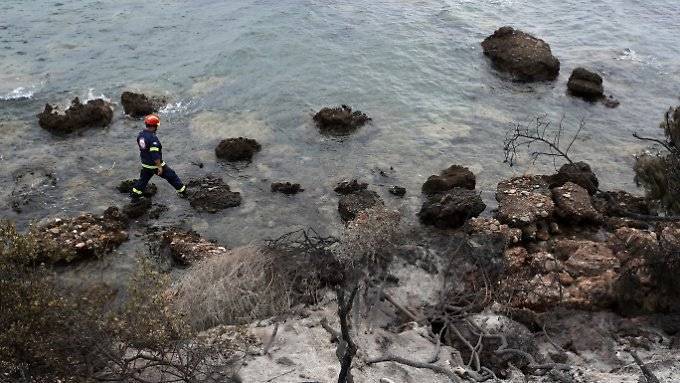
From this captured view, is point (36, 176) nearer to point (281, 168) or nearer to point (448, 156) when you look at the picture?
point (281, 168)

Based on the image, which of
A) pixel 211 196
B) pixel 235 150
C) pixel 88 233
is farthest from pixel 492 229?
pixel 88 233

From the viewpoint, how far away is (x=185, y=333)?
8852 mm

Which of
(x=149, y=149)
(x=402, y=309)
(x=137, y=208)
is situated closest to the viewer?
(x=402, y=309)

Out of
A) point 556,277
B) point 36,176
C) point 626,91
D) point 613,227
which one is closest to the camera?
point 556,277

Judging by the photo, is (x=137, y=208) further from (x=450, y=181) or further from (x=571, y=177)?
(x=571, y=177)

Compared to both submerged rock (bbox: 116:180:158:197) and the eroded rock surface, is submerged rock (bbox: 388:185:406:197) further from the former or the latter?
submerged rock (bbox: 116:180:158:197)

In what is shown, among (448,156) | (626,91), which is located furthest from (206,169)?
(626,91)

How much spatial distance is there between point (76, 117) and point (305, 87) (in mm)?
7472

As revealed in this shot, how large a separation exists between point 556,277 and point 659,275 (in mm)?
1785

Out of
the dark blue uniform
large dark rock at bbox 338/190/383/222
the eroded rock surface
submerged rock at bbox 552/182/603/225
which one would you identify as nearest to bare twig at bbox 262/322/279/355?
the eroded rock surface

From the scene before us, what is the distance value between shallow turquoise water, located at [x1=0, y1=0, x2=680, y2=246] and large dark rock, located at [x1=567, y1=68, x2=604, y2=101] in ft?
1.63

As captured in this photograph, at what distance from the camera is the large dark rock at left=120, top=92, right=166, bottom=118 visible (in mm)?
A: 17812

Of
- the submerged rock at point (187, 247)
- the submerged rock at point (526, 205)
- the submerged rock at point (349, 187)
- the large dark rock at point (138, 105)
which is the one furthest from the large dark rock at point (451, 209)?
the large dark rock at point (138, 105)

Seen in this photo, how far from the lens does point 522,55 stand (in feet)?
71.9
